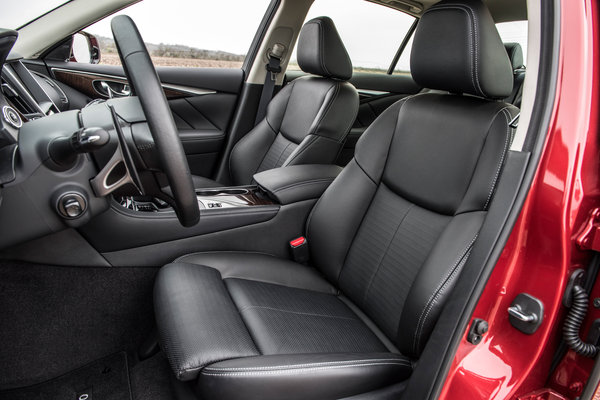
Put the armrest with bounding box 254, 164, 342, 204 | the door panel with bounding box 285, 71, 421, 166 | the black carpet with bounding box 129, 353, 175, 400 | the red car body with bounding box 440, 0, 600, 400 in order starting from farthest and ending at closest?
the door panel with bounding box 285, 71, 421, 166 → the armrest with bounding box 254, 164, 342, 204 → the black carpet with bounding box 129, 353, 175, 400 → the red car body with bounding box 440, 0, 600, 400

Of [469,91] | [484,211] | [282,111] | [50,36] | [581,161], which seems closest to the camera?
[581,161]

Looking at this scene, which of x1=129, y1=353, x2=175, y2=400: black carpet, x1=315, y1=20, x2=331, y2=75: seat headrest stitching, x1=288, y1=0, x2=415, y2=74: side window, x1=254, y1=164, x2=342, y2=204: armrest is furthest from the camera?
x1=288, y1=0, x2=415, y2=74: side window

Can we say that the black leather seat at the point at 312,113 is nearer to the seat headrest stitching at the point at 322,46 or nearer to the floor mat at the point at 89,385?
the seat headrest stitching at the point at 322,46

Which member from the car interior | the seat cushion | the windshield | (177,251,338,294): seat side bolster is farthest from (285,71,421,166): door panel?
the windshield

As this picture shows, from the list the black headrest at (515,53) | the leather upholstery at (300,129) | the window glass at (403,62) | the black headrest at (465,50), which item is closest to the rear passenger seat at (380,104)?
the black headrest at (515,53)

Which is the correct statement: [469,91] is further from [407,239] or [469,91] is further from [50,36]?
[50,36]

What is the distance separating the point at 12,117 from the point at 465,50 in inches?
43.9

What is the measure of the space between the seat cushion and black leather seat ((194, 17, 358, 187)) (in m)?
0.77

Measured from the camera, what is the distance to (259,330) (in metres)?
1.22

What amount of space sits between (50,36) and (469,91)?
1802mm

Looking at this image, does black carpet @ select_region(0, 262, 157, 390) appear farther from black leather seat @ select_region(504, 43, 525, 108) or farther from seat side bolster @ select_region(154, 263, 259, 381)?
black leather seat @ select_region(504, 43, 525, 108)

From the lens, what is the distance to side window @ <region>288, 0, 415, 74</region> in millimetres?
2822

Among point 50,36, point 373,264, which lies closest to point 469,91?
point 373,264

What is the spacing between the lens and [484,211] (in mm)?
1117
